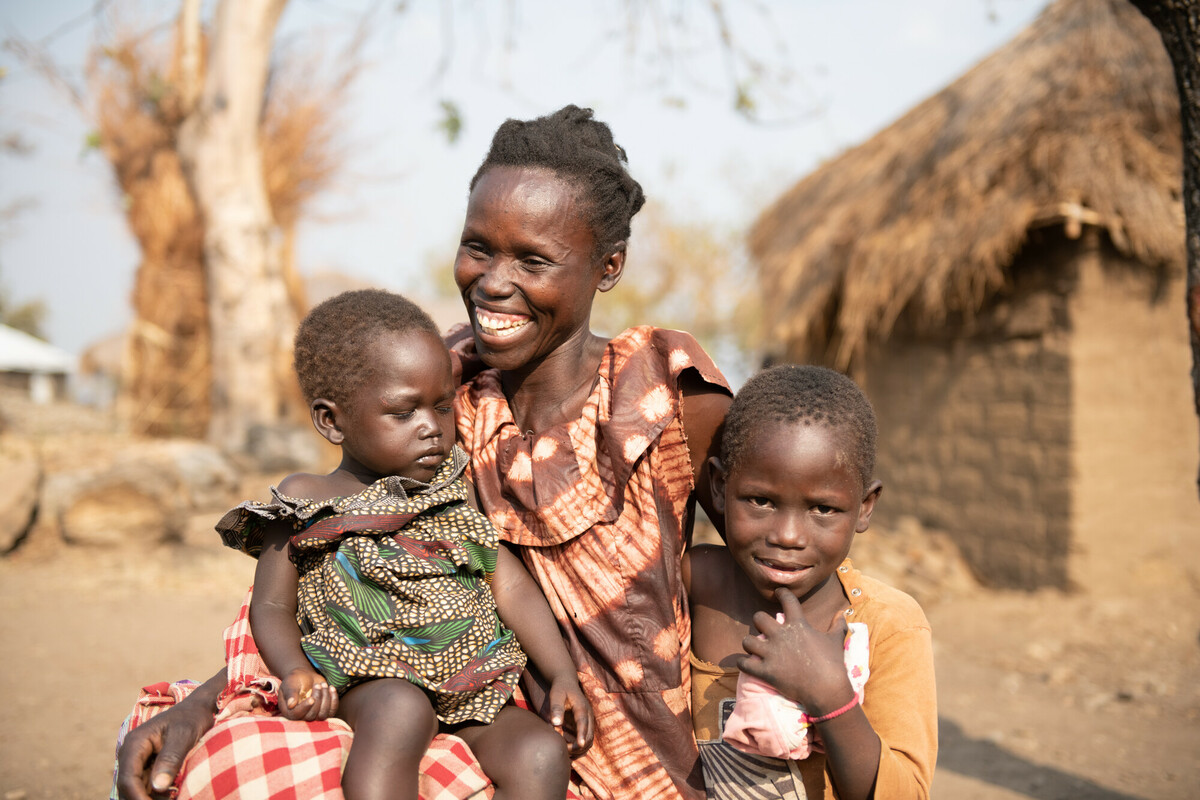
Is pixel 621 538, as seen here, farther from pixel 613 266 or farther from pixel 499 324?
pixel 613 266

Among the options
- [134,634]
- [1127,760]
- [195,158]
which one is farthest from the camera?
[195,158]

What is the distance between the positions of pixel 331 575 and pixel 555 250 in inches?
32.5

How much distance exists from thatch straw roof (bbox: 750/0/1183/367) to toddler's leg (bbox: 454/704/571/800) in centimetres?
555

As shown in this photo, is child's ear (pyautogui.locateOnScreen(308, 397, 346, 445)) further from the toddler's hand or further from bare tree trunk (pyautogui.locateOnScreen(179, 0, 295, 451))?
bare tree trunk (pyautogui.locateOnScreen(179, 0, 295, 451))

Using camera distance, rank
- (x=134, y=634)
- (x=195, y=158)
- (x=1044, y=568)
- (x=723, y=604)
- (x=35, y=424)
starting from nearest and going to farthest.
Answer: (x=723, y=604) → (x=134, y=634) → (x=1044, y=568) → (x=195, y=158) → (x=35, y=424)

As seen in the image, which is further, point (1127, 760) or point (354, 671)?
point (1127, 760)

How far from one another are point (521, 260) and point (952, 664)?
16.2 feet

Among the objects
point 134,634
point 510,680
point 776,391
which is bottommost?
point 134,634

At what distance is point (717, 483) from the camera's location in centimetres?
194

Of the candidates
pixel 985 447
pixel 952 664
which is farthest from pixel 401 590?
pixel 985 447

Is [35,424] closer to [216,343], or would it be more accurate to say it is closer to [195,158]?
[216,343]

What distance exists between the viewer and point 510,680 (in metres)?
1.86

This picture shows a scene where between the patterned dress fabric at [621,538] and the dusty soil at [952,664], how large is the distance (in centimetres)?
279

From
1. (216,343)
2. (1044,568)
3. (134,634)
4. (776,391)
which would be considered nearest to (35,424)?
(216,343)
